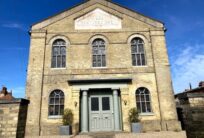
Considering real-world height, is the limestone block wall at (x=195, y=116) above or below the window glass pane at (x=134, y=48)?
below

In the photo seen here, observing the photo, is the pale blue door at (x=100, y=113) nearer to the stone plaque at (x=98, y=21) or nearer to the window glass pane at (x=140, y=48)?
the window glass pane at (x=140, y=48)

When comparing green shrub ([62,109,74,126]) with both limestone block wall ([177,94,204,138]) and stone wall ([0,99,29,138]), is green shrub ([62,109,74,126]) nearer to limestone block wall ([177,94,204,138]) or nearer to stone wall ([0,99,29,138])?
stone wall ([0,99,29,138])

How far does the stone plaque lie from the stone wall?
7011 millimetres

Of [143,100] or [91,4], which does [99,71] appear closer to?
[143,100]

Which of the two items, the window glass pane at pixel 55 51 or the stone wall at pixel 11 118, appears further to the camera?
the window glass pane at pixel 55 51

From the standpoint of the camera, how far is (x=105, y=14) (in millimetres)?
14867

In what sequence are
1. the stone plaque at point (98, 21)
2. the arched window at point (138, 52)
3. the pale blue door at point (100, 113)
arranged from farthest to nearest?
1. the stone plaque at point (98, 21)
2. the arched window at point (138, 52)
3. the pale blue door at point (100, 113)

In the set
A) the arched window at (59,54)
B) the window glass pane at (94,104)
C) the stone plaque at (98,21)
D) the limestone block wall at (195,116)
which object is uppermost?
the stone plaque at (98,21)

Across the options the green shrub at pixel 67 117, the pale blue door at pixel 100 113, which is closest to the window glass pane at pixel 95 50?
the pale blue door at pixel 100 113

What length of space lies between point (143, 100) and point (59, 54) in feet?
21.7

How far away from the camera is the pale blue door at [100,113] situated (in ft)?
41.3

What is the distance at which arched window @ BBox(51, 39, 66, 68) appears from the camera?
13.8m

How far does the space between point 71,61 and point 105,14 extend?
4.45 m

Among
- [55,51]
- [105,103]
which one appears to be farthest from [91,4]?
[105,103]
